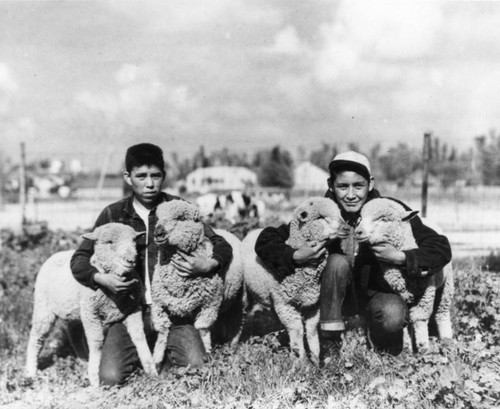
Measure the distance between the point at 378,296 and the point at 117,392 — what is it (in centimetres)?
210

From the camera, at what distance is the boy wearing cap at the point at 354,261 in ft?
12.2

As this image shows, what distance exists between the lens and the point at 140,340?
13.2 ft

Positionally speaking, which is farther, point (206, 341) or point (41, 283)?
point (41, 283)

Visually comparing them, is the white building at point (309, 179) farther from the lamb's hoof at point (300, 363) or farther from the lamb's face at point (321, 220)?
the lamb's hoof at point (300, 363)

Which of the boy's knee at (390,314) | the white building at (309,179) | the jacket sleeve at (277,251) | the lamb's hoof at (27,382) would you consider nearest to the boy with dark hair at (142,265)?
the jacket sleeve at (277,251)

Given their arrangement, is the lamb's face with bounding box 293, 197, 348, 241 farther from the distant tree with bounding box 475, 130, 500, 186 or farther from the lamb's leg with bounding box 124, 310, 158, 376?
the distant tree with bounding box 475, 130, 500, 186

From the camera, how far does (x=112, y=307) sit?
402cm

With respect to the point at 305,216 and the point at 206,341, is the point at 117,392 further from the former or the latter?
the point at 305,216

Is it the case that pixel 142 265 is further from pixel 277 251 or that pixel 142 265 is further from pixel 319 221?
pixel 319 221

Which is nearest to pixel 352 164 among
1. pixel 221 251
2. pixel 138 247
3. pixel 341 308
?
pixel 341 308

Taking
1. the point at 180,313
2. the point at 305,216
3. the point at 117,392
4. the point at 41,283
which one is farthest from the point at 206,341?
the point at 41,283

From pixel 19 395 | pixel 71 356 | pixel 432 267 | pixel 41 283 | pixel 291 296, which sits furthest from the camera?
pixel 71 356

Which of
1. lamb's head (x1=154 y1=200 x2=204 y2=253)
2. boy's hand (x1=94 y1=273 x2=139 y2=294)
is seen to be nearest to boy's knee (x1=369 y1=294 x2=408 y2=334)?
lamb's head (x1=154 y1=200 x2=204 y2=253)

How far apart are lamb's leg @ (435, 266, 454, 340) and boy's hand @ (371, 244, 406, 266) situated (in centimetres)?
63
